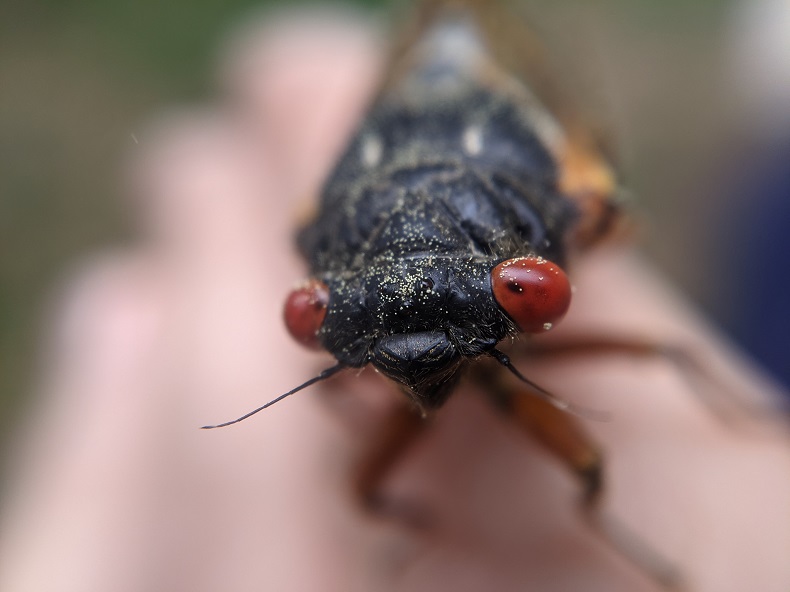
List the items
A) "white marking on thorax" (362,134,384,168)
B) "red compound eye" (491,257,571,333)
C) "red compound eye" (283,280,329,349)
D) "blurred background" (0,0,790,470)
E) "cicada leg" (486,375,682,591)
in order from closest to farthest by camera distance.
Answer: "red compound eye" (491,257,571,333) → "red compound eye" (283,280,329,349) → "cicada leg" (486,375,682,591) → "white marking on thorax" (362,134,384,168) → "blurred background" (0,0,790,470)

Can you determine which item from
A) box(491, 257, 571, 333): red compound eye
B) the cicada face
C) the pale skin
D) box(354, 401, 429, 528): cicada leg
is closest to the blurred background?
the pale skin

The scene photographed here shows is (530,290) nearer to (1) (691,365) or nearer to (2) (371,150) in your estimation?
(2) (371,150)

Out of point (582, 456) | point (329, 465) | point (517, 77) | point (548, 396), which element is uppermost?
point (517, 77)

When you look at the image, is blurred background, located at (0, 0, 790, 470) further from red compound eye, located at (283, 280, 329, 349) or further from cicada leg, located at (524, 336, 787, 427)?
red compound eye, located at (283, 280, 329, 349)

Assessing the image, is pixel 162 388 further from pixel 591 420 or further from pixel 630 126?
pixel 630 126

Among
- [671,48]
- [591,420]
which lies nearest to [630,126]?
[671,48]

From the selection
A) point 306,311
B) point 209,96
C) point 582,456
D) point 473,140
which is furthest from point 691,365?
point 209,96

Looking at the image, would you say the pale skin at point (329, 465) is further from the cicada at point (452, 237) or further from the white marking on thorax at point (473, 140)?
the white marking on thorax at point (473, 140)
